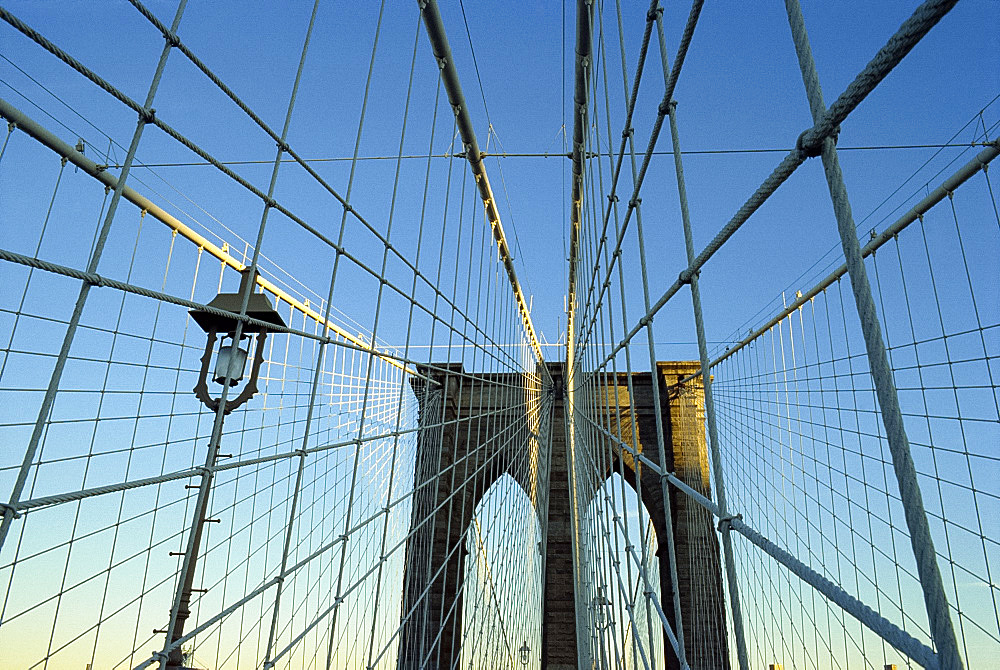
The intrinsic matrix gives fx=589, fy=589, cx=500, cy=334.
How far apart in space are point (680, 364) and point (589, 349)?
4887 mm

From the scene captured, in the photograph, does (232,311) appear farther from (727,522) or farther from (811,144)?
(811,144)

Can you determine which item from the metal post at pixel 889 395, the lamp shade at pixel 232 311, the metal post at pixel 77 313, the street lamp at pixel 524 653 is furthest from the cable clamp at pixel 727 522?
the street lamp at pixel 524 653

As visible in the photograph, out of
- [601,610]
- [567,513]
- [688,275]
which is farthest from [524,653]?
[688,275]

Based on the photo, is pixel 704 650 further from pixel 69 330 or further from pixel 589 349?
pixel 69 330

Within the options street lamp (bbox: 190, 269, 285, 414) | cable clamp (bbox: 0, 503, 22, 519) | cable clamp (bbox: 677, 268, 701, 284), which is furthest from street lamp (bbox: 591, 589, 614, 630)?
cable clamp (bbox: 0, 503, 22, 519)

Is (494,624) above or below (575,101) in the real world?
below

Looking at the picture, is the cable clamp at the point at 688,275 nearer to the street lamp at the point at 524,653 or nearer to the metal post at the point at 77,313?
the metal post at the point at 77,313

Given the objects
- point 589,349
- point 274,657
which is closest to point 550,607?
point 589,349

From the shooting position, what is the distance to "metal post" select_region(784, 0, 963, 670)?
325 millimetres

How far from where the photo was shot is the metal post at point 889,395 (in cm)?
33

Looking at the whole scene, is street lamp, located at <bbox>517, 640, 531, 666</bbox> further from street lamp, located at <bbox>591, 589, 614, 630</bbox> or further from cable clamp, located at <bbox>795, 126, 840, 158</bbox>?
cable clamp, located at <bbox>795, 126, 840, 158</bbox>

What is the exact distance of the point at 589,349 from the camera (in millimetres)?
3533

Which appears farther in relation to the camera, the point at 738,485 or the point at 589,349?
the point at 738,485

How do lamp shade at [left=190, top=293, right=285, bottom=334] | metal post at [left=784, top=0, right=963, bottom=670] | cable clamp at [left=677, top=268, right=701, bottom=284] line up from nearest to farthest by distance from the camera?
metal post at [left=784, top=0, right=963, bottom=670], cable clamp at [left=677, top=268, right=701, bottom=284], lamp shade at [left=190, top=293, right=285, bottom=334]
